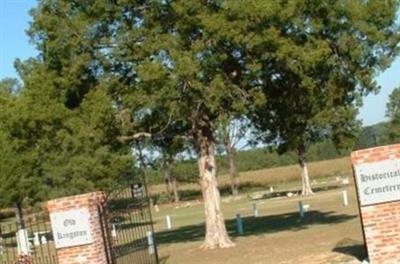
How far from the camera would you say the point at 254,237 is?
1206 inches

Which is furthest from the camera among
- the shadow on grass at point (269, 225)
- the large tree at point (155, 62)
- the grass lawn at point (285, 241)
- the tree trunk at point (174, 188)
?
the tree trunk at point (174, 188)

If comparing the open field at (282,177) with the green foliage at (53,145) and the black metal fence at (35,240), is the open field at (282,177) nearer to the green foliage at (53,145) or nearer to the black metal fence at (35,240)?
the green foliage at (53,145)

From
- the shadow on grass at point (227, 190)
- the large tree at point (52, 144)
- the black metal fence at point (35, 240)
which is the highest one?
the large tree at point (52, 144)

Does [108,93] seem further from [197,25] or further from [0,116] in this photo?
[0,116]

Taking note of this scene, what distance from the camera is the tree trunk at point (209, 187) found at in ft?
90.2

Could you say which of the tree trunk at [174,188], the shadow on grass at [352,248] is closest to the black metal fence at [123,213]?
the shadow on grass at [352,248]

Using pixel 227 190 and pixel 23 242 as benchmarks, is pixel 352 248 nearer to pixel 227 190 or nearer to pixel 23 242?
pixel 23 242

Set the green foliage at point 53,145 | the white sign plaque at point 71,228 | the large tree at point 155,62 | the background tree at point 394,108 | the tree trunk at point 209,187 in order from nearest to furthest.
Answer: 1. the white sign plaque at point 71,228
2. the large tree at point 155,62
3. the green foliage at point 53,145
4. the tree trunk at point 209,187
5. the background tree at point 394,108

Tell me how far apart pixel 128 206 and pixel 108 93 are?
6.93 metres

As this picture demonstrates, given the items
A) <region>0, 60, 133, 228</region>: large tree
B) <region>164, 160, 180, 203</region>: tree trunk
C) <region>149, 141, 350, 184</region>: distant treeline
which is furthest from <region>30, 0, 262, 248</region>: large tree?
<region>149, 141, 350, 184</region>: distant treeline

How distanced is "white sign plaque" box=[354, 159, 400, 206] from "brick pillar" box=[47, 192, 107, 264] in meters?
5.75

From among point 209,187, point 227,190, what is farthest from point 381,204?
point 227,190

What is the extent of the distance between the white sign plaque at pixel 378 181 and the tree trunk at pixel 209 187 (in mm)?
11389

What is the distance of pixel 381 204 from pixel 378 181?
483 millimetres
